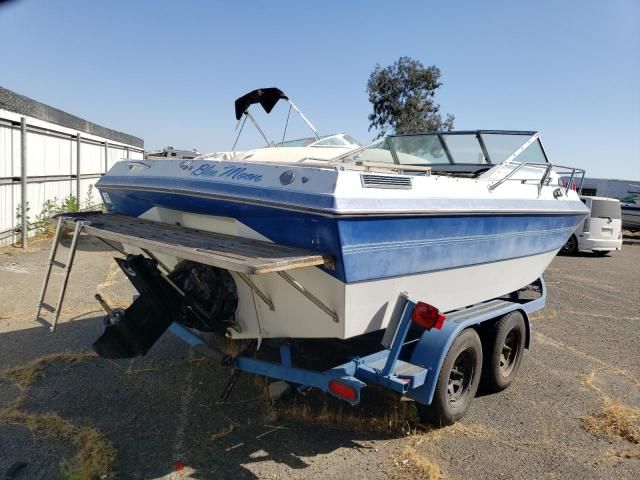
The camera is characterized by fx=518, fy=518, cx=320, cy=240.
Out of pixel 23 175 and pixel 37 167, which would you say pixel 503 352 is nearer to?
pixel 23 175

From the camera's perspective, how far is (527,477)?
3.18 m

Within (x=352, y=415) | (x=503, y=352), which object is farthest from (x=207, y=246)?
(x=503, y=352)

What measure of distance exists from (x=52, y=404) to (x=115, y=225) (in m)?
1.38

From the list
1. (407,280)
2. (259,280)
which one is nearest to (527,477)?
(407,280)

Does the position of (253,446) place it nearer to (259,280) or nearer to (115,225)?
(259,280)

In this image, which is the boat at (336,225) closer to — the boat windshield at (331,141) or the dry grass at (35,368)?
the boat windshield at (331,141)

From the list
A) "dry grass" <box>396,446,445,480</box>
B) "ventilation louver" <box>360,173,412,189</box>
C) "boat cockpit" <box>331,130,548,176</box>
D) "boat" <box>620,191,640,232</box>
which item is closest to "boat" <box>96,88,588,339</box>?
"ventilation louver" <box>360,173,412,189</box>

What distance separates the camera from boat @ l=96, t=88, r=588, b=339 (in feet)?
9.62

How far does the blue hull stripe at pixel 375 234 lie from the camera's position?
2879 millimetres

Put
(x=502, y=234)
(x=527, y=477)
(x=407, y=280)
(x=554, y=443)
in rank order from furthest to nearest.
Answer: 1. (x=502, y=234)
2. (x=554, y=443)
3. (x=407, y=280)
4. (x=527, y=477)

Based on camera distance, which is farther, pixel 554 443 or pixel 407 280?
pixel 554 443

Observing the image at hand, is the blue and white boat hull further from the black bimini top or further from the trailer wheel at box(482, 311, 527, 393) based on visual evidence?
the black bimini top

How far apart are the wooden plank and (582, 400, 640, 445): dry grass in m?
2.59

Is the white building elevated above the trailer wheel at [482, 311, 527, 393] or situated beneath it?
elevated above
